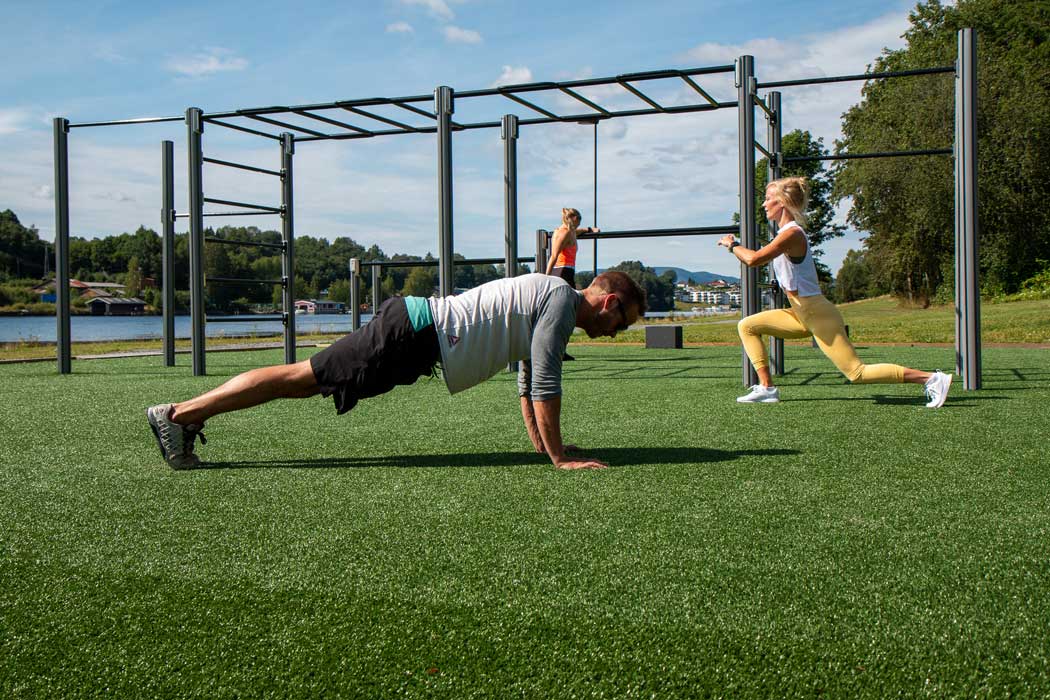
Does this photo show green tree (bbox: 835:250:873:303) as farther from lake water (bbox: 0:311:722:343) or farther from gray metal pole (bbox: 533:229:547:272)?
gray metal pole (bbox: 533:229:547:272)

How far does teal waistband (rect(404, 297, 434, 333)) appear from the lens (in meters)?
3.56

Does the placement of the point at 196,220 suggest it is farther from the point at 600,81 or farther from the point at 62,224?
the point at 600,81

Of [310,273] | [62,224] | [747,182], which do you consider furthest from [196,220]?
[310,273]

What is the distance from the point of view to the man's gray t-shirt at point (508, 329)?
356 centimetres

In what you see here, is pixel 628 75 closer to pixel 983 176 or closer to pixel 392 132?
pixel 392 132

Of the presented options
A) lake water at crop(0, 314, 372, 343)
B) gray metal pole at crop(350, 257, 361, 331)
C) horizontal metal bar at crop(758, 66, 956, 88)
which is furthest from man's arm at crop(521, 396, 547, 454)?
lake water at crop(0, 314, 372, 343)

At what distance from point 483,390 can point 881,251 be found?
3580cm

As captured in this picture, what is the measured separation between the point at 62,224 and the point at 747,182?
7.92 meters

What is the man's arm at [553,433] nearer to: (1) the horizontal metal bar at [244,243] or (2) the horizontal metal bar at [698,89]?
(2) the horizontal metal bar at [698,89]

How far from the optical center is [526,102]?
8703 mm

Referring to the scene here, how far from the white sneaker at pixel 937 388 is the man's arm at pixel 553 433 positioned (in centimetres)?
303

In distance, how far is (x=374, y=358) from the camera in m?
3.53

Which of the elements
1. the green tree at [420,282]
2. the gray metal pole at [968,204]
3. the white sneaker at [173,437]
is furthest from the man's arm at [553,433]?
the green tree at [420,282]

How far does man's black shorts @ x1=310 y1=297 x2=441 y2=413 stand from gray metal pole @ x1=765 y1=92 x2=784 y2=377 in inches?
209
